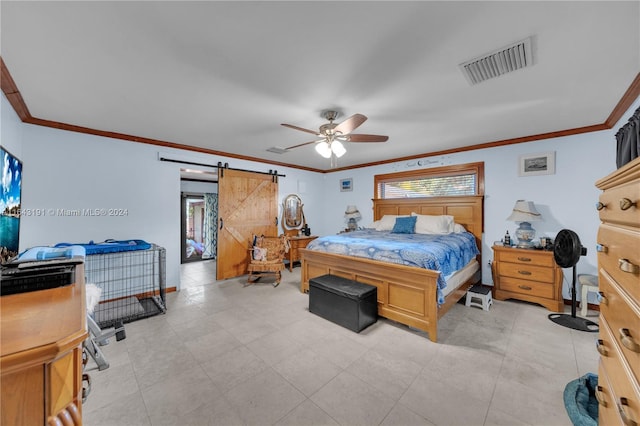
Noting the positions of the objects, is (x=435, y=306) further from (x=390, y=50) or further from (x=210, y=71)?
(x=210, y=71)

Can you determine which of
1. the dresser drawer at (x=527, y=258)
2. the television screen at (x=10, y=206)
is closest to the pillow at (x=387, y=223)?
the dresser drawer at (x=527, y=258)

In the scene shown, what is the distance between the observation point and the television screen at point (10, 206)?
2.24 metres

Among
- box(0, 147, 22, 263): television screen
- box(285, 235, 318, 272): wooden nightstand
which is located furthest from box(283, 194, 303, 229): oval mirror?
box(0, 147, 22, 263): television screen

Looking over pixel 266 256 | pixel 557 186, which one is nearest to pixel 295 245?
pixel 266 256

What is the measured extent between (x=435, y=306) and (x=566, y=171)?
2.93 m

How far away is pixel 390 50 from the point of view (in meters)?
1.76

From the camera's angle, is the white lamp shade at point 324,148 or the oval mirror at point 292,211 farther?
the oval mirror at point 292,211

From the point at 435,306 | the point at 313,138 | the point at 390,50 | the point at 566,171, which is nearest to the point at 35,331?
the point at 390,50

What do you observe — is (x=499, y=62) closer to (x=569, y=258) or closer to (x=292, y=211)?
(x=569, y=258)

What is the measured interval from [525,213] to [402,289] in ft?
7.46

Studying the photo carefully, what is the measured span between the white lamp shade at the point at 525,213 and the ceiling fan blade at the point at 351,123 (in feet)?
9.34

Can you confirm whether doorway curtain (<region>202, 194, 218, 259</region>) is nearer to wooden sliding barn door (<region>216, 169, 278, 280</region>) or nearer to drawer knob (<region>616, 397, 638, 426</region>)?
wooden sliding barn door (<region>216, 169, 278, 280</region>)

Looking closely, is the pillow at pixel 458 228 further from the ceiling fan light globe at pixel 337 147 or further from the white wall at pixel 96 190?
the white wall at pixel 96 190

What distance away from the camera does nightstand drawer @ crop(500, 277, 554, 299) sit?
10.7 ft
